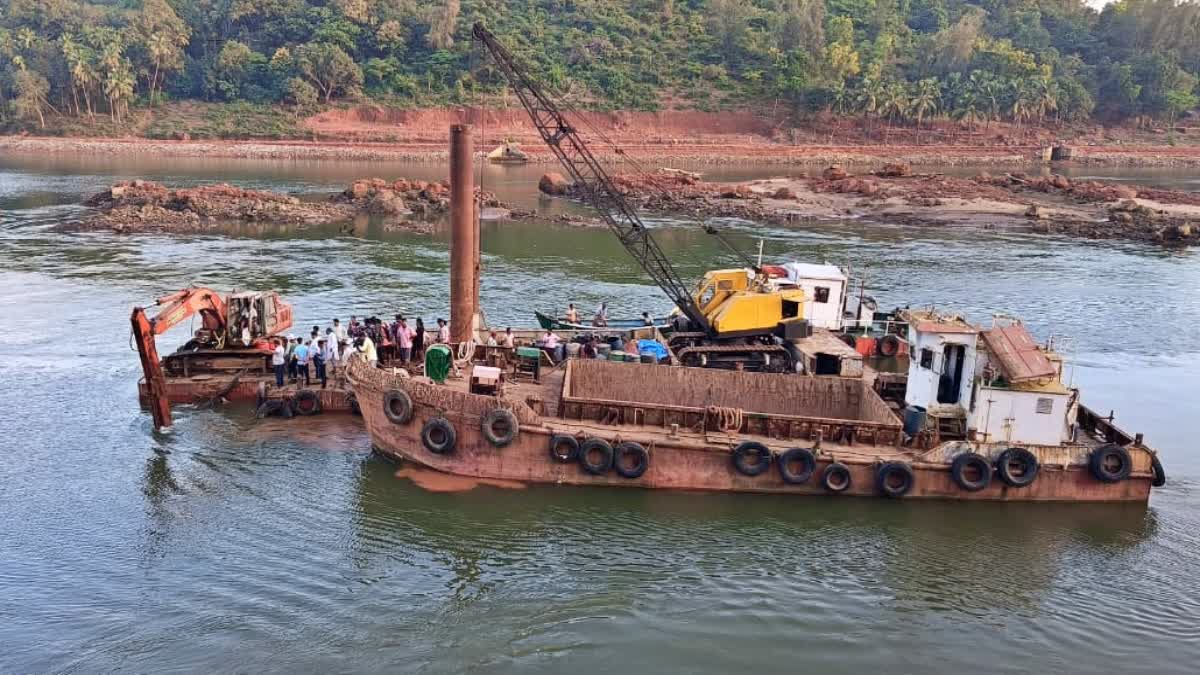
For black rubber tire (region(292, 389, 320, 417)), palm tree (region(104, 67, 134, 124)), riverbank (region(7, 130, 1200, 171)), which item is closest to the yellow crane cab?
black rubber tire (region(292, 389, 320, 417))

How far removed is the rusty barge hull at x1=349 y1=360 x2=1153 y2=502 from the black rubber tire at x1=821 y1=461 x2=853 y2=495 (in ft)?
0.24

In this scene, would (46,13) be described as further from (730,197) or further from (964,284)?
(964,284)

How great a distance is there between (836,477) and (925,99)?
95.7 m

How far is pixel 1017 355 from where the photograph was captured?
17031mm

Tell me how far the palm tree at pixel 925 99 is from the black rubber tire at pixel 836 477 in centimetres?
9526

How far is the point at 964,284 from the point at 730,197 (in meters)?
25.0

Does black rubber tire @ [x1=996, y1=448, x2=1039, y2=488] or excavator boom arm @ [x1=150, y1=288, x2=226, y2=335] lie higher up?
excavator boom arm @ [x1=150, y1=288, x2=226, y2=335]

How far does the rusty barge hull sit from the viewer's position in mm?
16969

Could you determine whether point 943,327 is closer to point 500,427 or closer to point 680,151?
point 500,427

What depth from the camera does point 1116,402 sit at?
24438 mm

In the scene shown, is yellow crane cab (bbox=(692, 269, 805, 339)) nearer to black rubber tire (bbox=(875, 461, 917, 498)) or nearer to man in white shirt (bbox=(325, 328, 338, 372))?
black rubber tire (bbox=(875, 461, 917, 498))

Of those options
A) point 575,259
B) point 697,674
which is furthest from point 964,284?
point 697,674

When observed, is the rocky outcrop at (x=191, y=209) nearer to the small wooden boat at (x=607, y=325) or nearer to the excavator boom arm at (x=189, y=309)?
the excavator boom arm at (x=189, y=309)

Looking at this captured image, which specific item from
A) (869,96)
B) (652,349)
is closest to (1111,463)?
(652,349)
